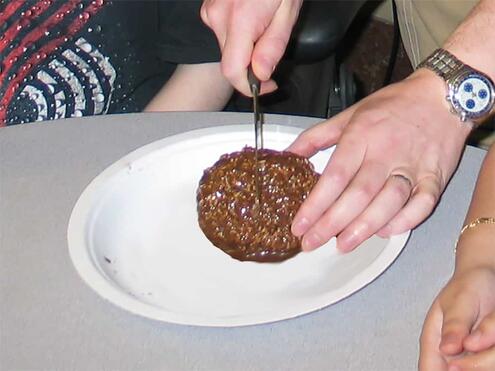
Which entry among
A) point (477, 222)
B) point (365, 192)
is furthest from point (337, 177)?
point (477, 222)

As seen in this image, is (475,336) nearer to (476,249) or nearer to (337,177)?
(476,249)

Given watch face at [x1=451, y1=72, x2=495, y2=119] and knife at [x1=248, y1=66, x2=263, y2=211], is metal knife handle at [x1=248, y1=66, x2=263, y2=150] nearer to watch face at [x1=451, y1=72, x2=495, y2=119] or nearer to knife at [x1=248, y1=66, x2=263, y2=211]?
knife at [x1=248, y1=66, x2=263, y2=211]

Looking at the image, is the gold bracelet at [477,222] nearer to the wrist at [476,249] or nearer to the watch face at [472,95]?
the wrist at [476,249]

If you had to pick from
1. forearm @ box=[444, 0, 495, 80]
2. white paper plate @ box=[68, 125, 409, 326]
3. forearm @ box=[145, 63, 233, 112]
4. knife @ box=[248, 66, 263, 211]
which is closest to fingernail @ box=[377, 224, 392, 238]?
white paper plate @ box=[68, 125, 409, 326]

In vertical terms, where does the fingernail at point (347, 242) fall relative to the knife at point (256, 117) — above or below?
below

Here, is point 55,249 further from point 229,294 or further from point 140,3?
point 140,3

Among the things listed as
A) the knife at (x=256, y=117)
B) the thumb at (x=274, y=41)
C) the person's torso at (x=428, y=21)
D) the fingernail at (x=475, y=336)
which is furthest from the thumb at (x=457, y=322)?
the person's torso at (x=428, y=21)
